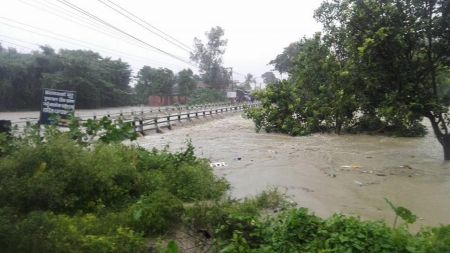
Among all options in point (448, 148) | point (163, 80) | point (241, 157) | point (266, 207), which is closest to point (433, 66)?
point (448, 148)

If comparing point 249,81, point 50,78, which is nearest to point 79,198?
point 50,78

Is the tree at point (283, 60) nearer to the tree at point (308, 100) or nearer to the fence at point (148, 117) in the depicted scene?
the fence at point (148, 117)

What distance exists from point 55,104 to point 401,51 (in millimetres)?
10069

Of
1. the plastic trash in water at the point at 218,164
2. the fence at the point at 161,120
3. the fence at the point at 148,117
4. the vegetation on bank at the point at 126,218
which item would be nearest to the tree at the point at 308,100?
the fence at the point at 161,120

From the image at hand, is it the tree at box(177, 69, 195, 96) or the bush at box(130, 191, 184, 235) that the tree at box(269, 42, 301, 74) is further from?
the bush at box(130, 191, 184, 235)

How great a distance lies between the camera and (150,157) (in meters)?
9.50

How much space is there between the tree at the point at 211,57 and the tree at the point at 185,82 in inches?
Answer: 335

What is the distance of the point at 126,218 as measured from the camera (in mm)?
5645

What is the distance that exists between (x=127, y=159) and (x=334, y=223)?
4660mm

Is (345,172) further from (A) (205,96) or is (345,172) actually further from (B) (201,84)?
(B) (201,84)

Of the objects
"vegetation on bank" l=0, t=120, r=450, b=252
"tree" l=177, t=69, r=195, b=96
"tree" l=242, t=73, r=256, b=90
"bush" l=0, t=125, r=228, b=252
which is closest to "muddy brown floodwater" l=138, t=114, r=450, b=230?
"vegetation on bank" l=0, t=120, r=450, b=252

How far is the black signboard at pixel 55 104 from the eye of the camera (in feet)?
36.0

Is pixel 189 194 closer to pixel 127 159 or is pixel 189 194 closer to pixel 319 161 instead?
pixel 127 159

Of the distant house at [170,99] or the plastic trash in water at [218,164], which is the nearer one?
the plastic trash in water at [218,164]
